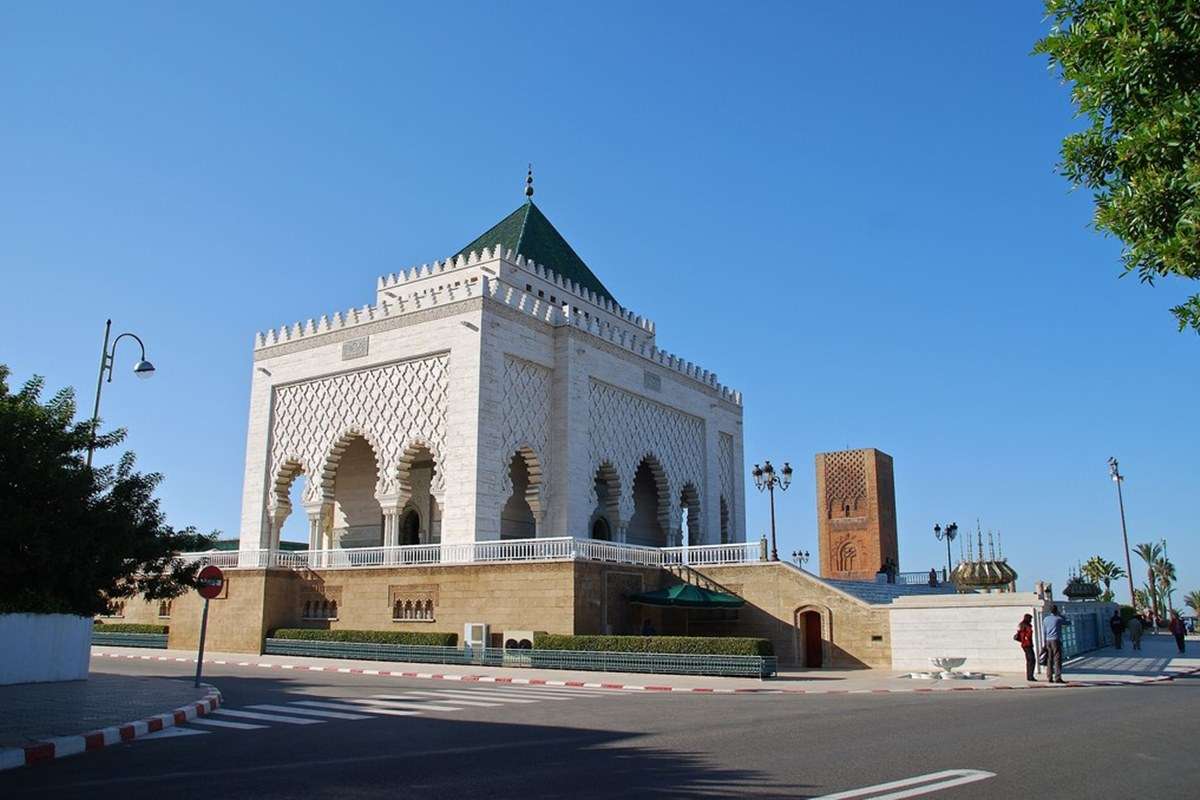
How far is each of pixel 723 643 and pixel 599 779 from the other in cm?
1205

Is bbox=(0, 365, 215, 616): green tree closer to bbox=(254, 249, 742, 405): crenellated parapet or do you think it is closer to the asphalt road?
the asphalt road

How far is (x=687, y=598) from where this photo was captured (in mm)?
22172

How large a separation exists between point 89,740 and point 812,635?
16679mm

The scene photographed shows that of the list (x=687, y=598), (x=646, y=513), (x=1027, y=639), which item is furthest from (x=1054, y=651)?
(x=646, y=513)

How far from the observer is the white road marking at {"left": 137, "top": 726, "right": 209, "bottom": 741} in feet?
31.6

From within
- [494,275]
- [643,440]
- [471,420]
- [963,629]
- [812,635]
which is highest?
[494,275]

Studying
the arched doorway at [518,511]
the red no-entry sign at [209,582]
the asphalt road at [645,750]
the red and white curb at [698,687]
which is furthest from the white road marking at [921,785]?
the arched doorway at [518,511]

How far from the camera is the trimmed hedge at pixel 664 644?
1819cm

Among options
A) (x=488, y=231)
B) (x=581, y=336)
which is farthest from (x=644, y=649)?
(x=488, y=231)

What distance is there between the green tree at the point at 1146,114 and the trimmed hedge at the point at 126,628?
27187 mm

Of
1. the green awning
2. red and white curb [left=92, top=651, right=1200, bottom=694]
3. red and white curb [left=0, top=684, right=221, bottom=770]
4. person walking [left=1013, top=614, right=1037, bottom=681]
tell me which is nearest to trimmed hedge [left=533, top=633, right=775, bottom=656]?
red and white curb [left=92, top=651, right=1200, bottom=694]

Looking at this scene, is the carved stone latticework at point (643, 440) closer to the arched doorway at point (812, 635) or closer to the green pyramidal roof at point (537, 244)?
the green pyramidal roof at point (537, 244)

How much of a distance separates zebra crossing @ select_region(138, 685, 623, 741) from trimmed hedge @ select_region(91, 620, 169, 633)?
15.9 metres

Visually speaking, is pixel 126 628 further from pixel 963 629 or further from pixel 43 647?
pixel 963 629
